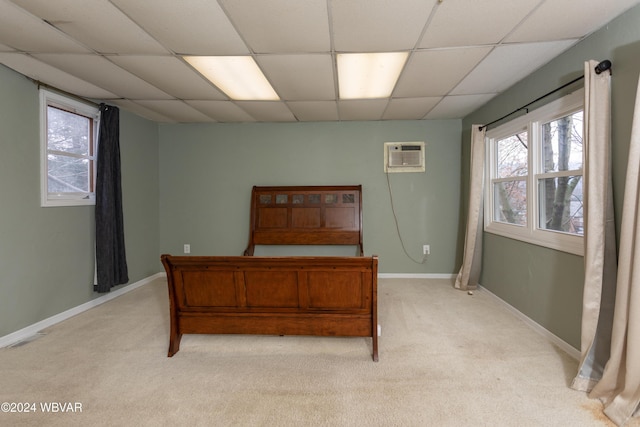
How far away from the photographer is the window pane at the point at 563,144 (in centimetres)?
221

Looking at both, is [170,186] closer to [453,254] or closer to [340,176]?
[340,176]

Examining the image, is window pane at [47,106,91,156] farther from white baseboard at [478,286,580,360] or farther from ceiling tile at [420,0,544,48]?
white baseboard at [478,286,580,360]

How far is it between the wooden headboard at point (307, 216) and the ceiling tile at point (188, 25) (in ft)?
6.97

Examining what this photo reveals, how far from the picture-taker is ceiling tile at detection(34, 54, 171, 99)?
2.25m

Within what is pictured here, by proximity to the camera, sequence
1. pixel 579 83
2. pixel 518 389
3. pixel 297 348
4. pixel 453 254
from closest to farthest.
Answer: pixel 518 389
pixel 579 83
pixel 297 348
pixel 453 254

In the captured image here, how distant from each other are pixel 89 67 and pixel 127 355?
240 centimetres

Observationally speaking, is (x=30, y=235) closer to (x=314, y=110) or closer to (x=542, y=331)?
(x=314, y=110)

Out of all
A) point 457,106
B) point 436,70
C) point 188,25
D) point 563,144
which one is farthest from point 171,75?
point 563,144

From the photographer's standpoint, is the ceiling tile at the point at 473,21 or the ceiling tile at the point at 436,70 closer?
the ceiling tile at the point at 473,21

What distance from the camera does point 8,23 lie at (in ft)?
5.84

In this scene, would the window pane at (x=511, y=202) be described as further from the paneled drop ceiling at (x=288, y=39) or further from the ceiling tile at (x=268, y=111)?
the ceiling tile at (x=268, y=111)

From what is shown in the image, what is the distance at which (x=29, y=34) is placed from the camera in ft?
6.24

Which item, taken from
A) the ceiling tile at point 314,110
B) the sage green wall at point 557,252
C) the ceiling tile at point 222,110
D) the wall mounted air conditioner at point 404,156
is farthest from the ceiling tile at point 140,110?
the sage green wall at point 557,252

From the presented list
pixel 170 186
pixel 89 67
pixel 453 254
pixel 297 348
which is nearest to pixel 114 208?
pixel 170 186
